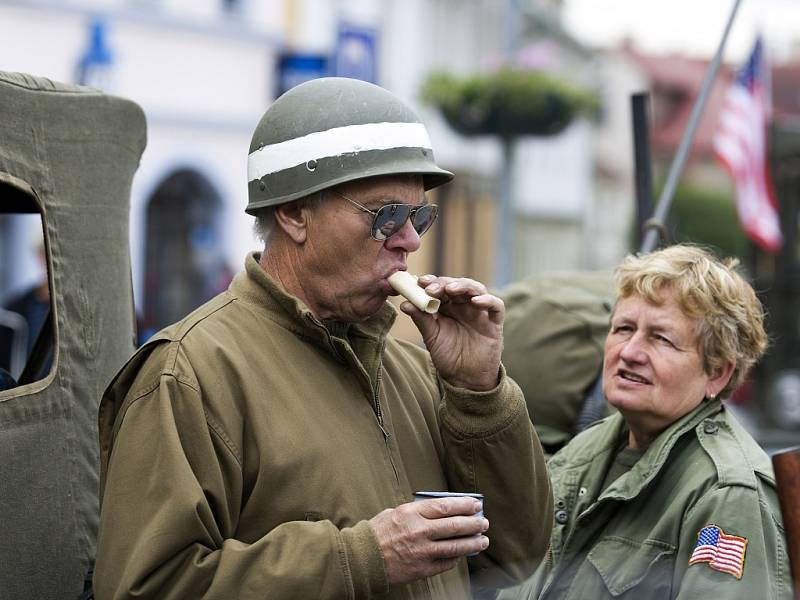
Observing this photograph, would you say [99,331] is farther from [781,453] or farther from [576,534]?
[781,453]

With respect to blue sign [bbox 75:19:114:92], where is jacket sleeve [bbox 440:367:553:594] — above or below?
below

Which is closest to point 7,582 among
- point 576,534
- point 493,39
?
point 576,534

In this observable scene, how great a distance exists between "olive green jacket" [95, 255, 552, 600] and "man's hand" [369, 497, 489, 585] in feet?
0.10

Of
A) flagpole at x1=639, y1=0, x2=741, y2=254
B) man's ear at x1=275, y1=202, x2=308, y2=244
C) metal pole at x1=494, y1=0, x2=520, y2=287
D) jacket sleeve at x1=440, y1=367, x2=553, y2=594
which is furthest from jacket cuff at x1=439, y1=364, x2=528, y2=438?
metal pole at x1=494, y1=0, x2=520, y2=287

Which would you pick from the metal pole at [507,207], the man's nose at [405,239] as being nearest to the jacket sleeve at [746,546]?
the man's nose at [405,239]

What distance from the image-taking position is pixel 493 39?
2878 centimetres

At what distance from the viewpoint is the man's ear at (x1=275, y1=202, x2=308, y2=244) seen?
269 centimetres

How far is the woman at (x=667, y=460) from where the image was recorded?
2916 mm

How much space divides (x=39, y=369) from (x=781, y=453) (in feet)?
6.28

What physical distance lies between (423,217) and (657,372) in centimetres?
90

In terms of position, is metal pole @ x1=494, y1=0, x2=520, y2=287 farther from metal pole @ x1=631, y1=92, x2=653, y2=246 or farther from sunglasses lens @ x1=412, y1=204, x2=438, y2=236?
sunglasses lens @ x1=412, y1=204, x2=438, y2=236

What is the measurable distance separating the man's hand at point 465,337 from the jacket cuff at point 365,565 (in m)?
0.52

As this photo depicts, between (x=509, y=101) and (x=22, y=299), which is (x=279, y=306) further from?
(x=509, y=101)

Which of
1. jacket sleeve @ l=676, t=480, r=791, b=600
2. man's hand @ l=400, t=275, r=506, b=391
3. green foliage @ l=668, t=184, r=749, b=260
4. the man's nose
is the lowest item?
green foliage @ l=668, t=184, r=749, b=260
